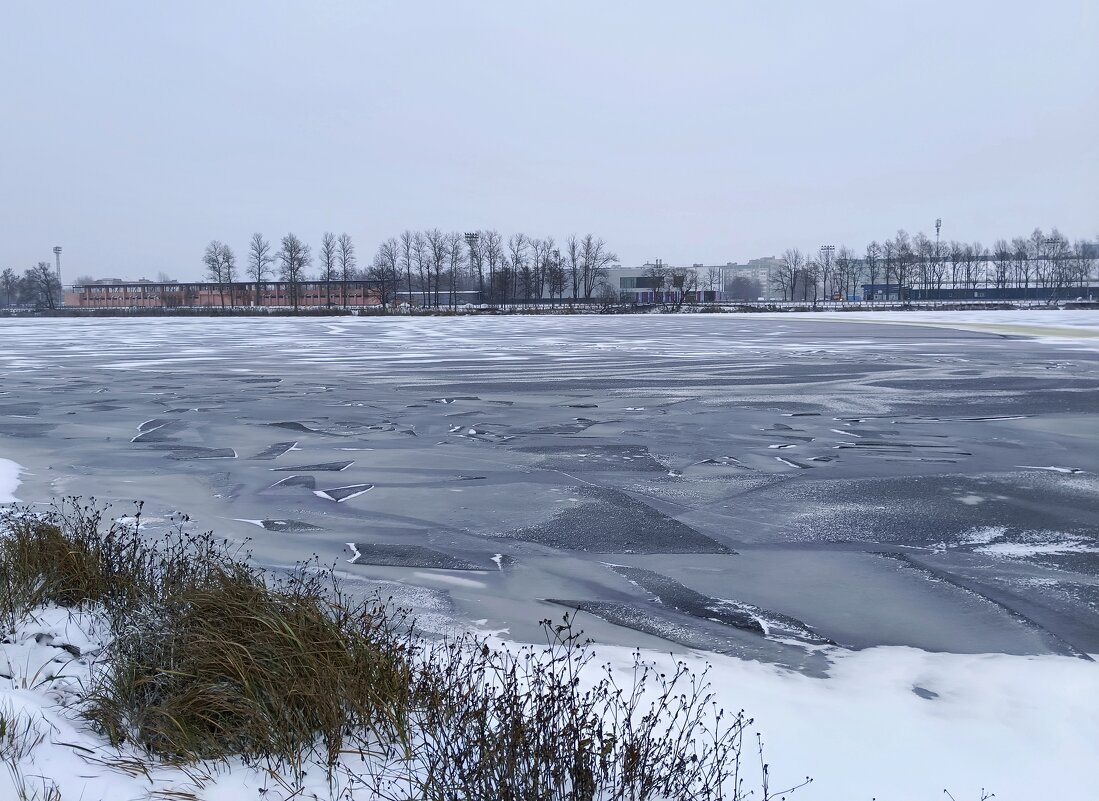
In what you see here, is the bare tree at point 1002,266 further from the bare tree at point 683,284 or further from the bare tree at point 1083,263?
the bare tree at point 683,284

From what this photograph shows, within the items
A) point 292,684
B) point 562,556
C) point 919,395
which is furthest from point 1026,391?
point 292,684

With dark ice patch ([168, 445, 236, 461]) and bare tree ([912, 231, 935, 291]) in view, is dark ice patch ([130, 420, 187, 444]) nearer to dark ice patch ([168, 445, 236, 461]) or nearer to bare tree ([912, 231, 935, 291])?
dark ice patch ([168, 445, 236, 461])

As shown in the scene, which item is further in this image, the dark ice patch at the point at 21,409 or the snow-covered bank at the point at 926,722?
the dark ice patch at the point at 21,409

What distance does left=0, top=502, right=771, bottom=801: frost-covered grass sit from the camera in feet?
12.4

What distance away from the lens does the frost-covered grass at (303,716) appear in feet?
12.4

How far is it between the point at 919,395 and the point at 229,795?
659 inches

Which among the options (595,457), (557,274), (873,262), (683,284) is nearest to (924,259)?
(873,262)

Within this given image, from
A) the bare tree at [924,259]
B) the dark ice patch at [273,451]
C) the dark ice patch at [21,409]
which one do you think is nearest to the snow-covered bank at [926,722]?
the dark ice patch at [273,451]

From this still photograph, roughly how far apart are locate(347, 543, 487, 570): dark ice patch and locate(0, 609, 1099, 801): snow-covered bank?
7.08 feet

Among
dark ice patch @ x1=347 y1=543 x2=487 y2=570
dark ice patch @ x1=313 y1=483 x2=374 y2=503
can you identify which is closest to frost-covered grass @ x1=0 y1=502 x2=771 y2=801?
dark ice patch @ x1=347 y1=543 x2=487 y2=570

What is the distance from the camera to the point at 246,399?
17.9 m

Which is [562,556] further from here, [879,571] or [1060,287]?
[1060,287]

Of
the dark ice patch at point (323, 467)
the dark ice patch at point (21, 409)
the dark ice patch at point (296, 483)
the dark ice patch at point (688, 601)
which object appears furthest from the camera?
the dark ice patch at point (21, 409)

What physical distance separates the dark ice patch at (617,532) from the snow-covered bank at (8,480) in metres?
5.23
